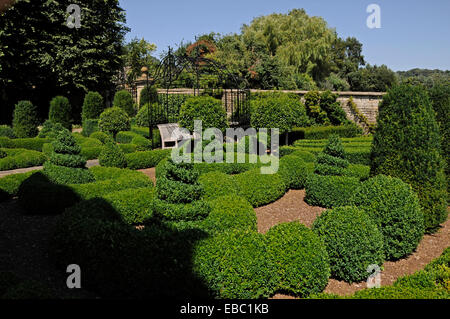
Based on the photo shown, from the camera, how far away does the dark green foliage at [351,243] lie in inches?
204

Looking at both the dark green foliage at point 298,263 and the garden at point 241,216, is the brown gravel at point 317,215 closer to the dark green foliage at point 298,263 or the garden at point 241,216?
the garden at point 241,216

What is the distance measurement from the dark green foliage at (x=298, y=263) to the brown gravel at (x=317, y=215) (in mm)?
242

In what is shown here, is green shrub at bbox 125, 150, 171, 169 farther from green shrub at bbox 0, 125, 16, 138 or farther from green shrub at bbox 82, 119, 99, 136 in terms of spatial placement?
green shrub at bbox 0, 125, 16, 138

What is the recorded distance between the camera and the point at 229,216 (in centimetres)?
585

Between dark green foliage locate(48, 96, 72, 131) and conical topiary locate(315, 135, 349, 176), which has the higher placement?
dark green foliage locate(48, 96, 72, 131)

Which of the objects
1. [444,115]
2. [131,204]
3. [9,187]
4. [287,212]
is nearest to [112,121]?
[9,187]

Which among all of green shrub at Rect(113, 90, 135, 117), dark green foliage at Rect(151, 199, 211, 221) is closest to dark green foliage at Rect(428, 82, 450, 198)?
dark green foliage at Rect(151, 199, 211, 221)

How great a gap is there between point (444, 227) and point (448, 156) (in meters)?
1.76

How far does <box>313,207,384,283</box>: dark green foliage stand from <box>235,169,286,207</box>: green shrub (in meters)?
2.68

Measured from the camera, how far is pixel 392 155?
6.93 meters

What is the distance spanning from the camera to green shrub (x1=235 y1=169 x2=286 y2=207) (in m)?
8.10
